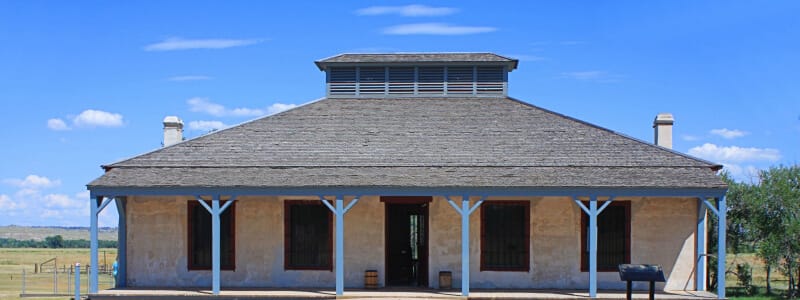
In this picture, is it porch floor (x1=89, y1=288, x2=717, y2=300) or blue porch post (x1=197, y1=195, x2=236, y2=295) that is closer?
porch floor (x1=89, y1=288, x2=717, y2=300)

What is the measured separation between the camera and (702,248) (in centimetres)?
1834

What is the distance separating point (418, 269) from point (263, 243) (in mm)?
3318

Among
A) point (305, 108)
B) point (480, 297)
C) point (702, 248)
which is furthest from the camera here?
point (305, 108)

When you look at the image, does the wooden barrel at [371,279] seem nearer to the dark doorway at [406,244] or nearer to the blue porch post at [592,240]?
the dark doorway at [406,244]

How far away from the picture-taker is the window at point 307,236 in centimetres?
1892

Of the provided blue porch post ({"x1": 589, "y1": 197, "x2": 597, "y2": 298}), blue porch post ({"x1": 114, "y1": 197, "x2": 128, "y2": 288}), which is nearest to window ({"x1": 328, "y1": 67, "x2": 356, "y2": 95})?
blue porch post ({"x1": 114, "y1": 197, "x2": 128, "y2": 288})

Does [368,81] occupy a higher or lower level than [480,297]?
higher

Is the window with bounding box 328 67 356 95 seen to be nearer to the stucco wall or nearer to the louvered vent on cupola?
the louvered vent on cupola

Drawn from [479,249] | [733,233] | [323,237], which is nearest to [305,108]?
[323,237]

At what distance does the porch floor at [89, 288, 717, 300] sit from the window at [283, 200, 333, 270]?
85 cm

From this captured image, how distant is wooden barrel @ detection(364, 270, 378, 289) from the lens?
18.6 metres

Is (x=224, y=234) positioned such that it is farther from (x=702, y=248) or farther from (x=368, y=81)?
(x=702, y=248)

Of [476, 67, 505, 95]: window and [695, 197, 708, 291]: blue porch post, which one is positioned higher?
[476, 67, 505, 95]: window

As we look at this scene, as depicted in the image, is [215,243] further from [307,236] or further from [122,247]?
[122,247]
